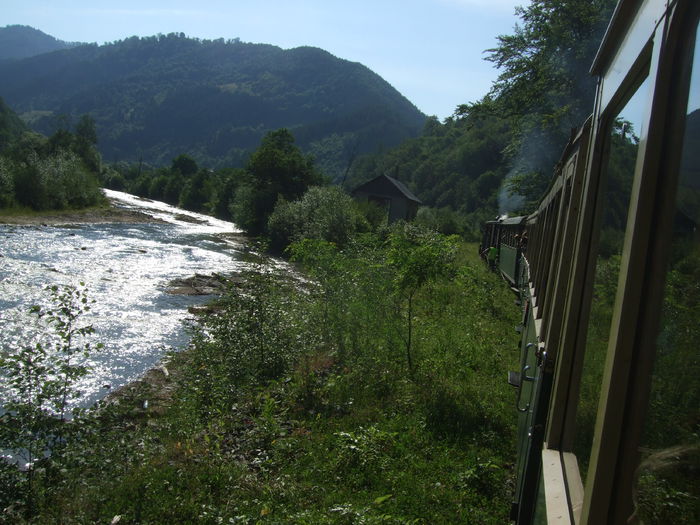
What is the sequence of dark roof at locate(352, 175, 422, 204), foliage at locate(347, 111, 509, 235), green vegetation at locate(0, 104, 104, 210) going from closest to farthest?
green vegetation at locate(0, 104, 104, 210), dark roof at locate(352, 175, 422, 204), foliage at locate(347, 111, 509, 235)

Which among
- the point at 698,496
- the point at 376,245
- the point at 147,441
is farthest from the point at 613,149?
the point at 376,245

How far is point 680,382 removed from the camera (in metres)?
1.10

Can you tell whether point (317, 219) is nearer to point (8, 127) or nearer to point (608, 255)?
point (608, 255)

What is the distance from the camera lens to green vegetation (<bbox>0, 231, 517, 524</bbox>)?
201 inches

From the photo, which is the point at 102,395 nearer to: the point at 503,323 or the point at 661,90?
the point at 503,323

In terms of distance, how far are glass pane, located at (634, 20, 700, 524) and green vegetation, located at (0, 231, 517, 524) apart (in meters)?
3.75

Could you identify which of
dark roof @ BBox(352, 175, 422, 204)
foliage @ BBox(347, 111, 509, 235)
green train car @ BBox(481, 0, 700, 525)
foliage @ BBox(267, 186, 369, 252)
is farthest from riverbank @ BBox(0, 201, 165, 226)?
green train car @ BBox(481, 0, 700, 525)

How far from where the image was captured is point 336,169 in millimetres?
148375

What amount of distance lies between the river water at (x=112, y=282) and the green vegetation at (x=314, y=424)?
58.6 inches

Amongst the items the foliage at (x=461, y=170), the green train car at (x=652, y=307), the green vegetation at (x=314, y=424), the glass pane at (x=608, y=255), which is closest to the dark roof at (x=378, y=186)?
the foliage at (x=461, y=170)

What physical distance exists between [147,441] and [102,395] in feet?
11.7

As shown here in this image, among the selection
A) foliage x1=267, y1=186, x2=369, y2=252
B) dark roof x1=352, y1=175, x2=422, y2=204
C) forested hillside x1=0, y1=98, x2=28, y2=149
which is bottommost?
foliage x1=267, y1=186, x2=369, y2=252

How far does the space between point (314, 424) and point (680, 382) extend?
20.9ft

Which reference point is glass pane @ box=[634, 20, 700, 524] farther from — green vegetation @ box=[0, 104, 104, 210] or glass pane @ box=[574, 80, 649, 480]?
green vegetation @ box=[0, 104, 104, 210]
